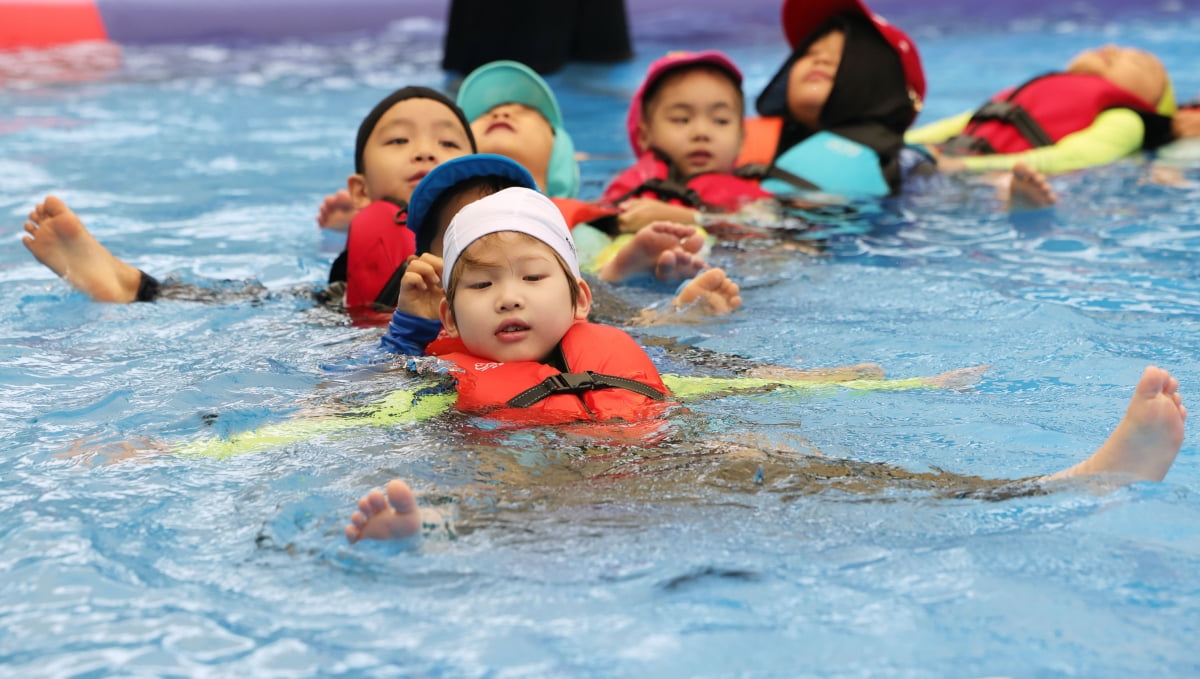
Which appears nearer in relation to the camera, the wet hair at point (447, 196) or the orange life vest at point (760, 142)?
the wet hair at point (447, 196)

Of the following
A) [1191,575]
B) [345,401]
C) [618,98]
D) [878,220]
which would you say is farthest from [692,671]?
[618,98]

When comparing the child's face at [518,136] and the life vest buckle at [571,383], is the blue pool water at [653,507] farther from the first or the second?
the child's face at [518,136]

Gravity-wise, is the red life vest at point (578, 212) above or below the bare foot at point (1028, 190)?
below

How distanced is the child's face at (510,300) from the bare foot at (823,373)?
25.6 inches

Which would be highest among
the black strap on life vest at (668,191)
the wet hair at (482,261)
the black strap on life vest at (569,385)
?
the black strap on life vest at (668,191)

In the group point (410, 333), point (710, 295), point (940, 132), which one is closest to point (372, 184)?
point (410, 333)

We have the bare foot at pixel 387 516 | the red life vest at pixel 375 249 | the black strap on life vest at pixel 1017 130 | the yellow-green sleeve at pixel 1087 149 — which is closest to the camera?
the bare foot at pixel 387 516

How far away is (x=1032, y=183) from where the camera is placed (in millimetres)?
5594

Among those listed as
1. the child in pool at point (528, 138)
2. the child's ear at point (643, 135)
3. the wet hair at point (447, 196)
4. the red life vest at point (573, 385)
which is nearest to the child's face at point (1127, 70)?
the child's ear at point (643, 135)

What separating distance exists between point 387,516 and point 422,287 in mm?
1264

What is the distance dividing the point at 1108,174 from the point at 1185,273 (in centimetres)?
189

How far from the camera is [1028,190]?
564 centimetres

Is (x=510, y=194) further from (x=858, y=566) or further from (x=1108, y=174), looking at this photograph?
(x=1108, y=174)

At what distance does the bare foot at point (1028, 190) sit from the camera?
220 inches
